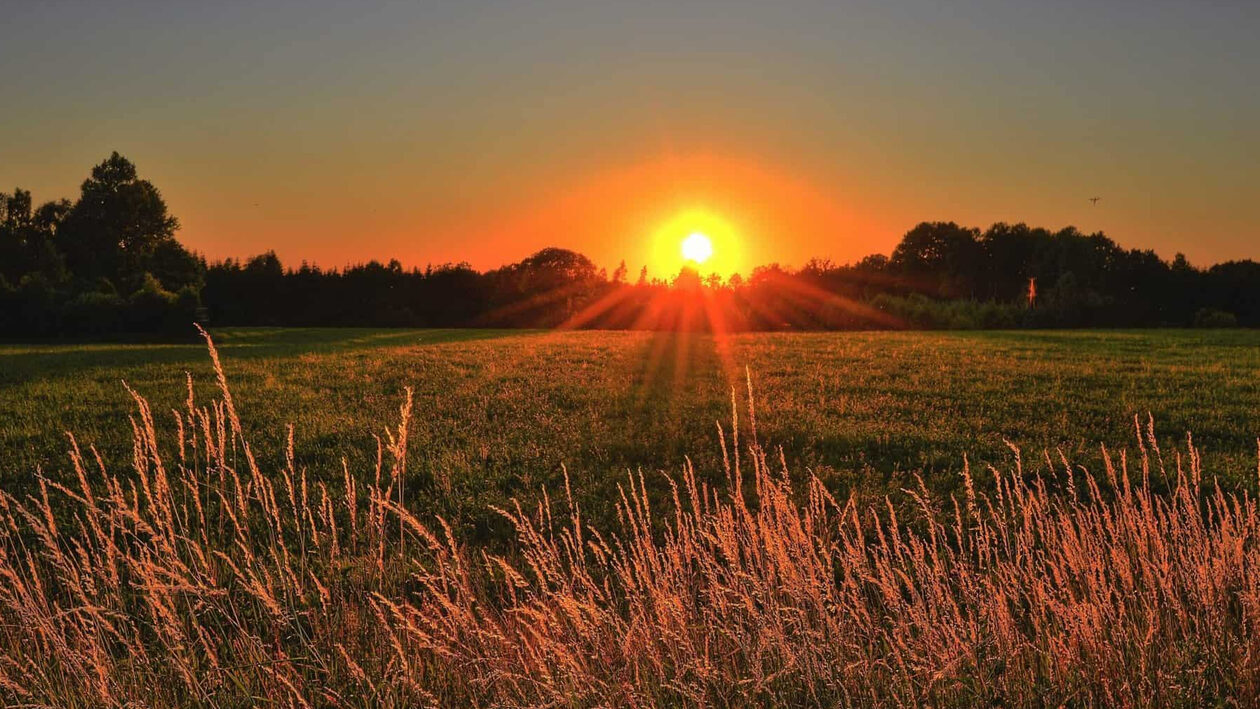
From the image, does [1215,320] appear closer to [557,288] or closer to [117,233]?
[557,288]

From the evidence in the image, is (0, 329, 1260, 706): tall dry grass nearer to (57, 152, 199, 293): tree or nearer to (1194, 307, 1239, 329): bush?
(1194, 307, 1239, 329): bush

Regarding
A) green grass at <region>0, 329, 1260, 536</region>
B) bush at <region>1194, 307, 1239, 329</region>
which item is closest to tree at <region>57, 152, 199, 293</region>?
green grass at <region>0, 329, 1260, 536</region>

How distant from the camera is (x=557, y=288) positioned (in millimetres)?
59844

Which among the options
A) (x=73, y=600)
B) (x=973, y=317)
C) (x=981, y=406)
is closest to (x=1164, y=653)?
(x=73, y=600)

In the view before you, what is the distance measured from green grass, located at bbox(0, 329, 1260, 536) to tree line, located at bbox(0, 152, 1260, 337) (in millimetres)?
22565

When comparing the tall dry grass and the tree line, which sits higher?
the tree line

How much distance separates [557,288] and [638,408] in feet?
160

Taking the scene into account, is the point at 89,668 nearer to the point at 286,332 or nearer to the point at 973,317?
the point at 286,332

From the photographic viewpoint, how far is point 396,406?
1219 cm

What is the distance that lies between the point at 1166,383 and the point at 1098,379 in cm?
110

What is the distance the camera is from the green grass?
857cm

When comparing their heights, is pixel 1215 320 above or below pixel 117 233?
below

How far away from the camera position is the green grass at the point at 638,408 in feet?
28.1

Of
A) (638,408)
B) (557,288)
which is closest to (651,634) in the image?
(638,408)
